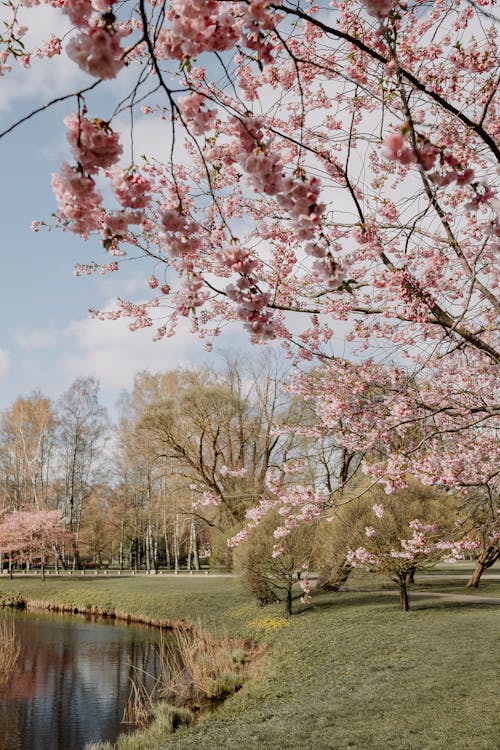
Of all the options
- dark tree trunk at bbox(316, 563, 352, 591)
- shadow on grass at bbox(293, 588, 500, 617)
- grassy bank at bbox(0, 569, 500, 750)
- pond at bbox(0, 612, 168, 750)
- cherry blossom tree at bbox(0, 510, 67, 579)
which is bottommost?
pond at bbox(0, 612, 168, 750)

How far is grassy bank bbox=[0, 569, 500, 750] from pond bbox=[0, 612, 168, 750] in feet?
5.75

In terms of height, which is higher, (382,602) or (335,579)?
(335,579)

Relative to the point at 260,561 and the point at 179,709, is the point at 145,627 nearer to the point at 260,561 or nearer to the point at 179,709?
the point at 260,561

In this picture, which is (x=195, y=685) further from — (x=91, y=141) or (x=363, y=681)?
(x=91, y=141)

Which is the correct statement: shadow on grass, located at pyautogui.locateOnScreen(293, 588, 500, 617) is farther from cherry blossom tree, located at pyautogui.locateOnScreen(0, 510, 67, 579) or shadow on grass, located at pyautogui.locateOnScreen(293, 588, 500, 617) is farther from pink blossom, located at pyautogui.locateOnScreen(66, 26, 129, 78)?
cherry blossom tree, located at pyautogui.locateOnScreen(0, 510, 67, 579)

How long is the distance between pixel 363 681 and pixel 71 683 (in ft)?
19.8

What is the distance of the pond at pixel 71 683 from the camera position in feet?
26.6

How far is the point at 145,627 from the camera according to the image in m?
16.7

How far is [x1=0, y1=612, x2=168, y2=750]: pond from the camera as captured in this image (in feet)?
26.6

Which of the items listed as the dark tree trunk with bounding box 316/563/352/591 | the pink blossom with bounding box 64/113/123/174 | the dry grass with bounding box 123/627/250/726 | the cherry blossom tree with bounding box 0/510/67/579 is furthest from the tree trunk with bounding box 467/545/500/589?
the cherry blossom tree with bounding box 0/510/67/579

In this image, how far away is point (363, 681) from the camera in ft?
24.9

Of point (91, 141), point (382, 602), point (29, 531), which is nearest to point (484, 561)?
point (382, 602)

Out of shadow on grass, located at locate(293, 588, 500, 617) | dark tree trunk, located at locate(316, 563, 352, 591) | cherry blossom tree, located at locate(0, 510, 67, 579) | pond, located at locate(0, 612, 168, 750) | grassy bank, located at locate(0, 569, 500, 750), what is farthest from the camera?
cherry blossom tree, located at locate(0, 510, 67, 579)

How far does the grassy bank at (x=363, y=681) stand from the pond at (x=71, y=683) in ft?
5.75
